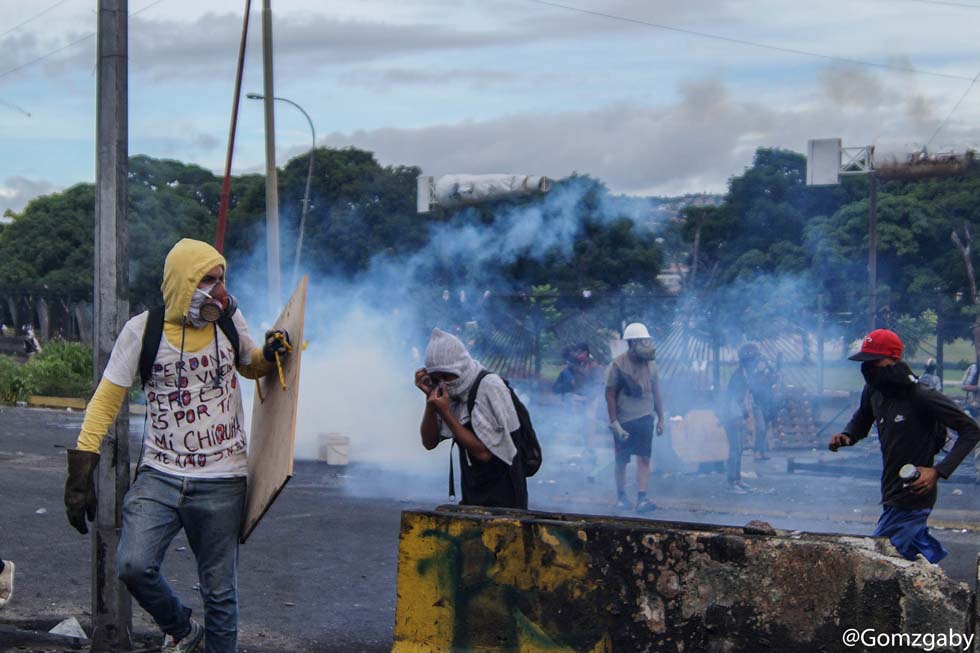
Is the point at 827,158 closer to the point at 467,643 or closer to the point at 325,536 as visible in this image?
the point at 325,536

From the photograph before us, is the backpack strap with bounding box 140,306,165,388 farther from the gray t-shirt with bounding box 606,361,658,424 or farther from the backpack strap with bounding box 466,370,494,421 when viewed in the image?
the gray t-shirt with bounding box 606,361,658,424

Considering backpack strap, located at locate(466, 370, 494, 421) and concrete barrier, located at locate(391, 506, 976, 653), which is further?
backpack strap, located at locate(466, 370, 494, 421)

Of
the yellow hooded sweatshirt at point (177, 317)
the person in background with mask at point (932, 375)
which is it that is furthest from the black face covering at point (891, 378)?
the person in background with mask at point (932, 375)

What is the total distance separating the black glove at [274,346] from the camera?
14.9 ft

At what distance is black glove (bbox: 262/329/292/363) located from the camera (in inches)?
179

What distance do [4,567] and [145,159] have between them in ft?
135

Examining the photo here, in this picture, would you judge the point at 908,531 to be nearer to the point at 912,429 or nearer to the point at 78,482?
the point at 912,429

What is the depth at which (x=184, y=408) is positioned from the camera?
4398 mm

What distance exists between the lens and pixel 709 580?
3.92 m

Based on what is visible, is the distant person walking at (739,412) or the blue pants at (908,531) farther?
the distant person walking at (739,412)

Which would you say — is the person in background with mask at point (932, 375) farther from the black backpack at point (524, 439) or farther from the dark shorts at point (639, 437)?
the black backpack at point (524, 439)

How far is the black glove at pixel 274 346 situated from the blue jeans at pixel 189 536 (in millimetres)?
517

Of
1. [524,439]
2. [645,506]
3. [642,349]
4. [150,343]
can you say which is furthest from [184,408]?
[645,506]

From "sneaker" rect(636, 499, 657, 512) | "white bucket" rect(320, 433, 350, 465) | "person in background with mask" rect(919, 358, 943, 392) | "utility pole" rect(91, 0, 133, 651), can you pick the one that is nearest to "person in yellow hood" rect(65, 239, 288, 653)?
"utility pole" rect(91, 0, 133, 651)
